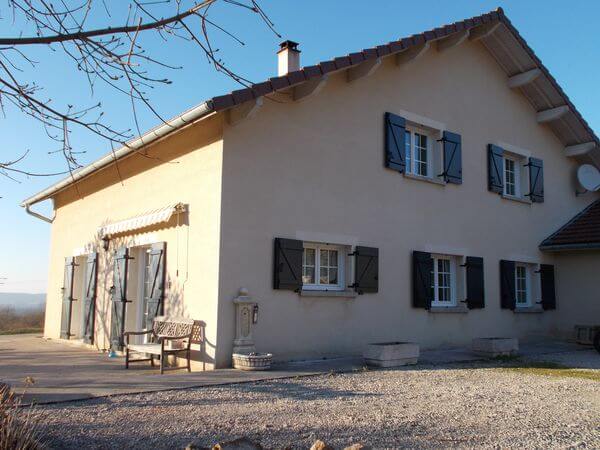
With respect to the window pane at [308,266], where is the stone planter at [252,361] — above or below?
below

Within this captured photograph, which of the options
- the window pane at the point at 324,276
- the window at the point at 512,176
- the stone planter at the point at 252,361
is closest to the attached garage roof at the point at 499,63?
the window at the point at 512,176

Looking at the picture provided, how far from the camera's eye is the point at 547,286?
Result: 13.9 meters

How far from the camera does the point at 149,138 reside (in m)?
8.75

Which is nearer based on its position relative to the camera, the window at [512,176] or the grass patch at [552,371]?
the grass patch at [552,371]

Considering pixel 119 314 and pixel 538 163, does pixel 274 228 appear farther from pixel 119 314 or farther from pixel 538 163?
pixel 538 163

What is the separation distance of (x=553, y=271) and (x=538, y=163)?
274cm

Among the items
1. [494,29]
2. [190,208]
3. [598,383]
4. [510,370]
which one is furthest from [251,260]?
[494,29]

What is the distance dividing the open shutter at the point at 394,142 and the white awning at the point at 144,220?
4.05 meters

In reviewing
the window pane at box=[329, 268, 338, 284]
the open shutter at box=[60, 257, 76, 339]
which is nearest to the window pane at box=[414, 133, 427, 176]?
the window pane at box=[329, 268, 338, 284]

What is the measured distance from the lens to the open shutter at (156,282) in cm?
928

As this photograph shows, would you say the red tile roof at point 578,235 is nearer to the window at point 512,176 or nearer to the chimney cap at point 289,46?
the window at point 512,176

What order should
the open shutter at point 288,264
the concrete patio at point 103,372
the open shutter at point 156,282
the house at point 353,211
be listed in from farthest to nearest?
the open shutter at point 156,282 → the open shutter at point 288,264 → the house at point 353,211 → the concrete patio at point 103,372

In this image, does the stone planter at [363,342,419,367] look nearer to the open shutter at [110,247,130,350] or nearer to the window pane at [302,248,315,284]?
the window pane at [302,248,315,284]

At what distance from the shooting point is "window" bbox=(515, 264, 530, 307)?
541 inches
